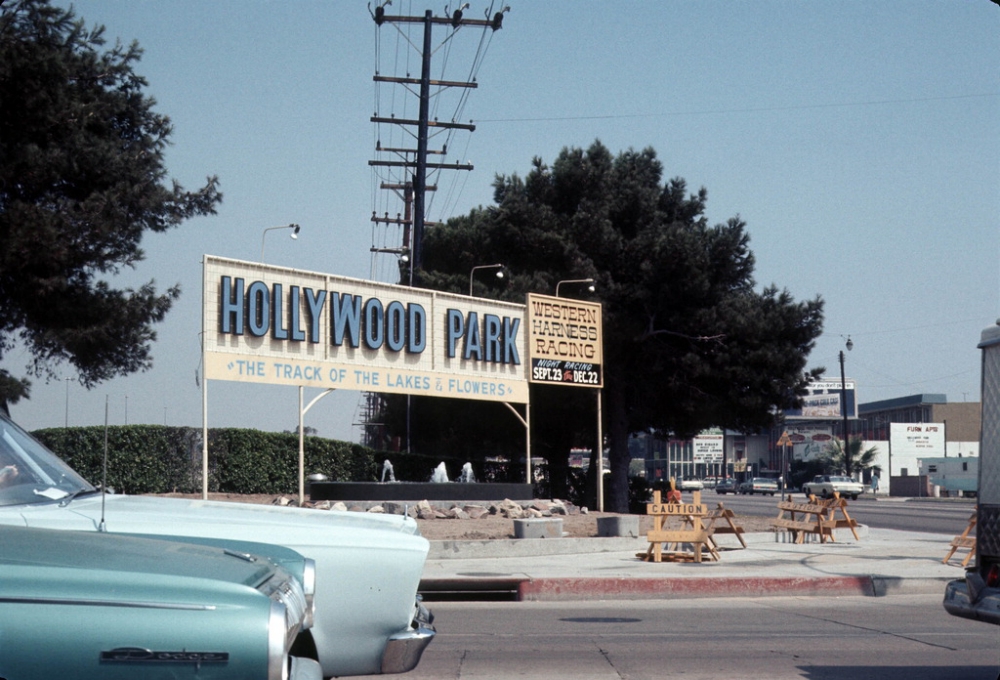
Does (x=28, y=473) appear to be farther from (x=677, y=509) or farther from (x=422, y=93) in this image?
(x=422, y=93)

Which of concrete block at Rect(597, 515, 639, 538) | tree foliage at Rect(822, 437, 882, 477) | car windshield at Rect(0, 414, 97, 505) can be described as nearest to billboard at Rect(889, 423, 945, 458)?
tree foliage at Rect(822, 437, 882, 477)

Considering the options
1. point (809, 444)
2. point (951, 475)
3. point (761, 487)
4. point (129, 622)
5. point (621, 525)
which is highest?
point (129, 622)

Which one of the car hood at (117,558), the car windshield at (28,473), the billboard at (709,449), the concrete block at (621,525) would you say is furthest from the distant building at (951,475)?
the car hood at (117,558)

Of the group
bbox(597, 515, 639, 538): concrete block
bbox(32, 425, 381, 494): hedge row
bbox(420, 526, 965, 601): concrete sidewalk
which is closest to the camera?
bbox(420, 526, 965, 601): concrete sidewalk

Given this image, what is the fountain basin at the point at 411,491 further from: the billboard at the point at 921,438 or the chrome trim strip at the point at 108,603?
the billboard at the point at 921,438

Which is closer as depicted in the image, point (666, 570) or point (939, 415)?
point (666, 570)

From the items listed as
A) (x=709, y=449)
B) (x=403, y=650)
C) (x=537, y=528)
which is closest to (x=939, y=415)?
(x=709, y=449)

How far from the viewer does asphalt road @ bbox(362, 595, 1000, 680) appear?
811 cm

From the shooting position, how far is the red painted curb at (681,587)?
14.1 m

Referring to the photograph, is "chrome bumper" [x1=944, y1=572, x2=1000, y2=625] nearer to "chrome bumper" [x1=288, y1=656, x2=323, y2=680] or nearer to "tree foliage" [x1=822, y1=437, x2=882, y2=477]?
"chrome bumper" [x1=288, y1=656, x2=323, y2=680]

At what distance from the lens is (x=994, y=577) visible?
8.17 meters

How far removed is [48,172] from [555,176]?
2140 cm

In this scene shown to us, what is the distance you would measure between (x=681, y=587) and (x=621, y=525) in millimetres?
8989

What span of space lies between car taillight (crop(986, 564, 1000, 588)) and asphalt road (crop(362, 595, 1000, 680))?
0.65 metres
